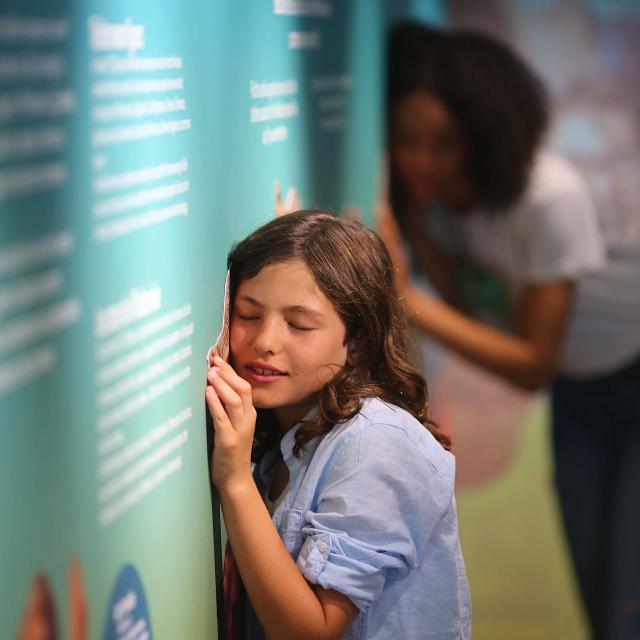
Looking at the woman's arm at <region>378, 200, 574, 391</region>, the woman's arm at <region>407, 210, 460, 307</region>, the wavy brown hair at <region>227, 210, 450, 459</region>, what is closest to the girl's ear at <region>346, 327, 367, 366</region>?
A: the wavy brown hair at <region>227, 210, 450, 459</region>

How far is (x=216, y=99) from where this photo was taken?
1.32 meters

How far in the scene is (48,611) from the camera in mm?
925

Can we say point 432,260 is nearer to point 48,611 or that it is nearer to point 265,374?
point 265,374

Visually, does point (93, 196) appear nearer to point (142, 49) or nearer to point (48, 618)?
point (142, 49)

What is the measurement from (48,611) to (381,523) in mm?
433

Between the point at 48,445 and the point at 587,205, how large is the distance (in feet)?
7.47

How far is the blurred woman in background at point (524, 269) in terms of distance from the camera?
2859 millimetres

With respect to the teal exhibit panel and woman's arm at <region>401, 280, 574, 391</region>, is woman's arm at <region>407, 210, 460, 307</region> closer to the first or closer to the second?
woman's arm at <region>401, 280, 574, 391</region>

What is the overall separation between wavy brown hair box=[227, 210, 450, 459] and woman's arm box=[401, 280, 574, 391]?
1.47m

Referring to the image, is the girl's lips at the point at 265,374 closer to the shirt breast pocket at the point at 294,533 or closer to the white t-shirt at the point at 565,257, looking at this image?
the shirt breast pocket at the point at 294,533

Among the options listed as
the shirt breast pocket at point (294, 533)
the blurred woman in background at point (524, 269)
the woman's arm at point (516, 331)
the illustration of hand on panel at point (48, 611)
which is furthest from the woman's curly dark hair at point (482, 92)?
the illustration of hand on panel at point (48, 611)

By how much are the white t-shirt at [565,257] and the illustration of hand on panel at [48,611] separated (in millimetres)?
2101

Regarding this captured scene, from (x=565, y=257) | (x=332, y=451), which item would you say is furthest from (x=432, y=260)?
(x=332, y=451)

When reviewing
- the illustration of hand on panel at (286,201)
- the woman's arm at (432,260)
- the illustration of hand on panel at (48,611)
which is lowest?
the woman's arm at (432,260)
